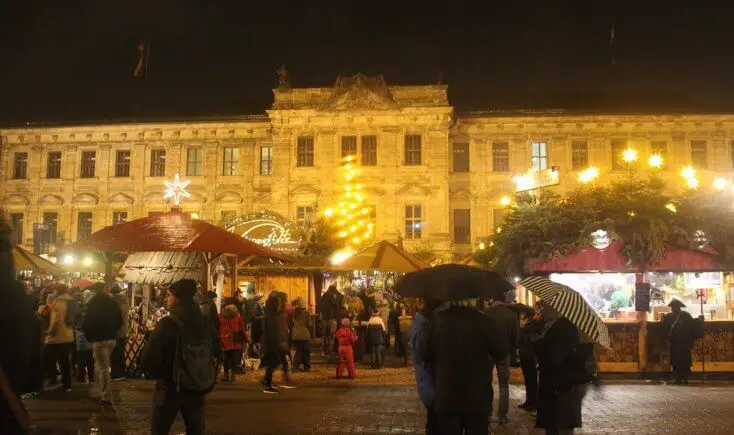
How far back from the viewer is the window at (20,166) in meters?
40.8

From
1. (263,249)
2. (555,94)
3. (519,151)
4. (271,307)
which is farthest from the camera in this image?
(555,94)

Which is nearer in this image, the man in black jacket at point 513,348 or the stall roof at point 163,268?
the man in black jacket at point 513,348

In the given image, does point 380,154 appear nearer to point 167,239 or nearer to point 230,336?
point 230,336

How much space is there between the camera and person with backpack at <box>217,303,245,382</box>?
1405 cm

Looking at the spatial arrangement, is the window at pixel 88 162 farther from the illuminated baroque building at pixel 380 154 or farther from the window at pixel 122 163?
the window at pixel 122 163

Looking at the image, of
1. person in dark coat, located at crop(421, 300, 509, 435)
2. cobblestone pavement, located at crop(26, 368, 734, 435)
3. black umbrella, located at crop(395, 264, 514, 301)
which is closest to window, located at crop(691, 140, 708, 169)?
cobblestone pavement, located at crop(26, 368, 734, 435)

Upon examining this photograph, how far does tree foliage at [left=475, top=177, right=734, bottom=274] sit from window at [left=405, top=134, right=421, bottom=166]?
2207 centimetres

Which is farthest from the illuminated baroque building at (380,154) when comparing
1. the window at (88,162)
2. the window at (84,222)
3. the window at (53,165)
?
the window at (53,165)

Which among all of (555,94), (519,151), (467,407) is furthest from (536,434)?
(555,94)

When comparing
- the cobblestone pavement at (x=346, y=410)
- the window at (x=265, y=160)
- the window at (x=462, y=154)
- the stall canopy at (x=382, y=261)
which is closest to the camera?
the cobblestone pavement at (x=346, y=410)

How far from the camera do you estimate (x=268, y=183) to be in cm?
3916

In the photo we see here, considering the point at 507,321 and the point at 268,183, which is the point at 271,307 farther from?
the point at 268,183

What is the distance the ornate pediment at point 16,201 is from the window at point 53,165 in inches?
82.6

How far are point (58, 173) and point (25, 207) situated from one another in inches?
115
